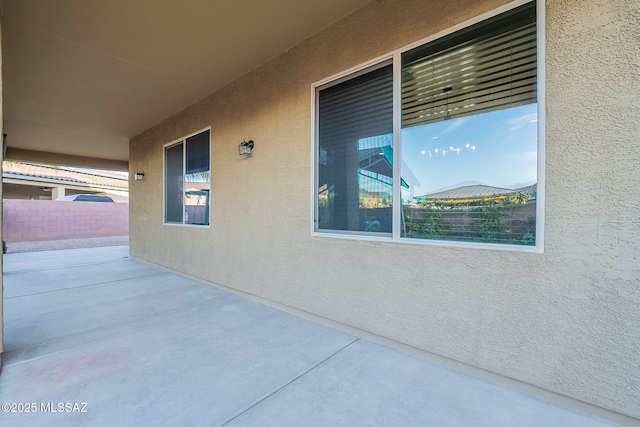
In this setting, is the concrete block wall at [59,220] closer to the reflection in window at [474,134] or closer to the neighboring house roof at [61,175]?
the neighboring house roof at [61,175]

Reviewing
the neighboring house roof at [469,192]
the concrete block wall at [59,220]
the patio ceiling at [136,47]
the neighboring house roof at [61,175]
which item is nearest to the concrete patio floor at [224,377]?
the neighboring house roof at [469,192]

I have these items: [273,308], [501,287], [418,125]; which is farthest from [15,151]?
[501,287]

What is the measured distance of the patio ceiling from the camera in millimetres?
2729

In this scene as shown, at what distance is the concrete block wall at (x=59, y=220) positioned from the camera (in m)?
10.8

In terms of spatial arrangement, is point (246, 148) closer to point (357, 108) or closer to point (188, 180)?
point (357, 108)

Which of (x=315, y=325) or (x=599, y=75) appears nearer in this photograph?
(x=599, y=75)

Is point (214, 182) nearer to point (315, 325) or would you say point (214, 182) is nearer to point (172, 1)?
point (172, 1)

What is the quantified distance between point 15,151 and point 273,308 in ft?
32.8

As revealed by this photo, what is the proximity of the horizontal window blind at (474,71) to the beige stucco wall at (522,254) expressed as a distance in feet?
0.41

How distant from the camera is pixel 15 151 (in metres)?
8.29

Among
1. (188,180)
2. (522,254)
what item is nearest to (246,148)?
(188,180)

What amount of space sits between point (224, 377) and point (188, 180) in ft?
13.1

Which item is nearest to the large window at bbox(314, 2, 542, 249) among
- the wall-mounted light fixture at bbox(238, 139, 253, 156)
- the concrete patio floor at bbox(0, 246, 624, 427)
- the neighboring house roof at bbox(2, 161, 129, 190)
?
the concrete patio floor at bbox(0, 246, 624, 427)

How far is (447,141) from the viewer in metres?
2.29
